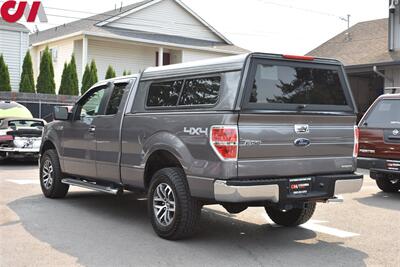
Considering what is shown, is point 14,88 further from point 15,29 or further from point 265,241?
point 265,241

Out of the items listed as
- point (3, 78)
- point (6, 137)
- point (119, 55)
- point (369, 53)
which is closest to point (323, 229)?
point (6, 137)

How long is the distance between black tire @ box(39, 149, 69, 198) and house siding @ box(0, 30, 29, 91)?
21.3 meters

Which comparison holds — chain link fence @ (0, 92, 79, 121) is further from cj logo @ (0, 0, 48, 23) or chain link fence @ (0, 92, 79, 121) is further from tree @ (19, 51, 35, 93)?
cj logo @ (0, 0, 48, 23)

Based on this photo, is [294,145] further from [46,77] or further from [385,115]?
[46,77]

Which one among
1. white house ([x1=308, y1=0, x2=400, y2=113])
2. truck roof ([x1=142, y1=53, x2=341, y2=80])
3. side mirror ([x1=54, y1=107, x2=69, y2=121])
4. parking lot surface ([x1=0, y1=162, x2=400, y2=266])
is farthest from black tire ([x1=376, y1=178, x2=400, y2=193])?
white house ([x1=308, y1=0, x2=400, y2=113])

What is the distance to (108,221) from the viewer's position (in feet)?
25.3

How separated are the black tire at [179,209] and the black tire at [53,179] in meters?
3.19

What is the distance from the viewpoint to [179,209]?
20.8ft

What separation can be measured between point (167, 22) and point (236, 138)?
98.2 feet

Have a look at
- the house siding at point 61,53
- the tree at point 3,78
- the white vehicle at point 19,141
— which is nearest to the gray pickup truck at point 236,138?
the white vehicle at point 19,141

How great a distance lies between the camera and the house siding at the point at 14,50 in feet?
95.7

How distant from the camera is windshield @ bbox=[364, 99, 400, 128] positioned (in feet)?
34.7

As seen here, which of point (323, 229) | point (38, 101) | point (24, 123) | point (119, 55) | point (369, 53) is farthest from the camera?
point (119, 55)

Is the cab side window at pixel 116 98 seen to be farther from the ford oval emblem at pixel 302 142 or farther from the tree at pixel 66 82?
the tree at pixel 66 82
